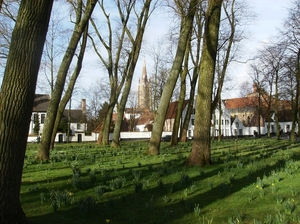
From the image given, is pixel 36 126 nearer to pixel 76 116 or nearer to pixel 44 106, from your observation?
pixel 44 106

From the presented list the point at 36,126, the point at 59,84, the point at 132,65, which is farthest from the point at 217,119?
the point at 59,84

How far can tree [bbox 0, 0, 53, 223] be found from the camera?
464 cm

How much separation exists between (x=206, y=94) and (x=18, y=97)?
781cm

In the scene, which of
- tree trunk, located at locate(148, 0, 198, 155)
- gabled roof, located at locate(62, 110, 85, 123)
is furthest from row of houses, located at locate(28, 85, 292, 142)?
tree trunk, located at locate(148, 0, 198, 155)

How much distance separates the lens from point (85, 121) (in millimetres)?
76938

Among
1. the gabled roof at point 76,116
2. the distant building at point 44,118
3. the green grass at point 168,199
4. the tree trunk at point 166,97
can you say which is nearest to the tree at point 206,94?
the green grass at point 168,199

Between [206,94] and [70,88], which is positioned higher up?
[70,88]

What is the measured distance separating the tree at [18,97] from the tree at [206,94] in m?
7.24

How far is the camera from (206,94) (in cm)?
1176

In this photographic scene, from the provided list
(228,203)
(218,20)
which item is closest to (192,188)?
(228,203)

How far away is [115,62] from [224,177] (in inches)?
883

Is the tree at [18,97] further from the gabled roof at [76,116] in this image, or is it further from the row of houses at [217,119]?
the gabled roof at [76,116]

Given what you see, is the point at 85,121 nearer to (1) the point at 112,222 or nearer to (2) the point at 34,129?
(2) the point at 34,129

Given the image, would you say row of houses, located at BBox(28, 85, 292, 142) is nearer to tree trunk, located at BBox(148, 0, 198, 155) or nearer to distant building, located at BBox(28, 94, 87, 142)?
distant building, located at BBox(28, 94, 87, 142)
